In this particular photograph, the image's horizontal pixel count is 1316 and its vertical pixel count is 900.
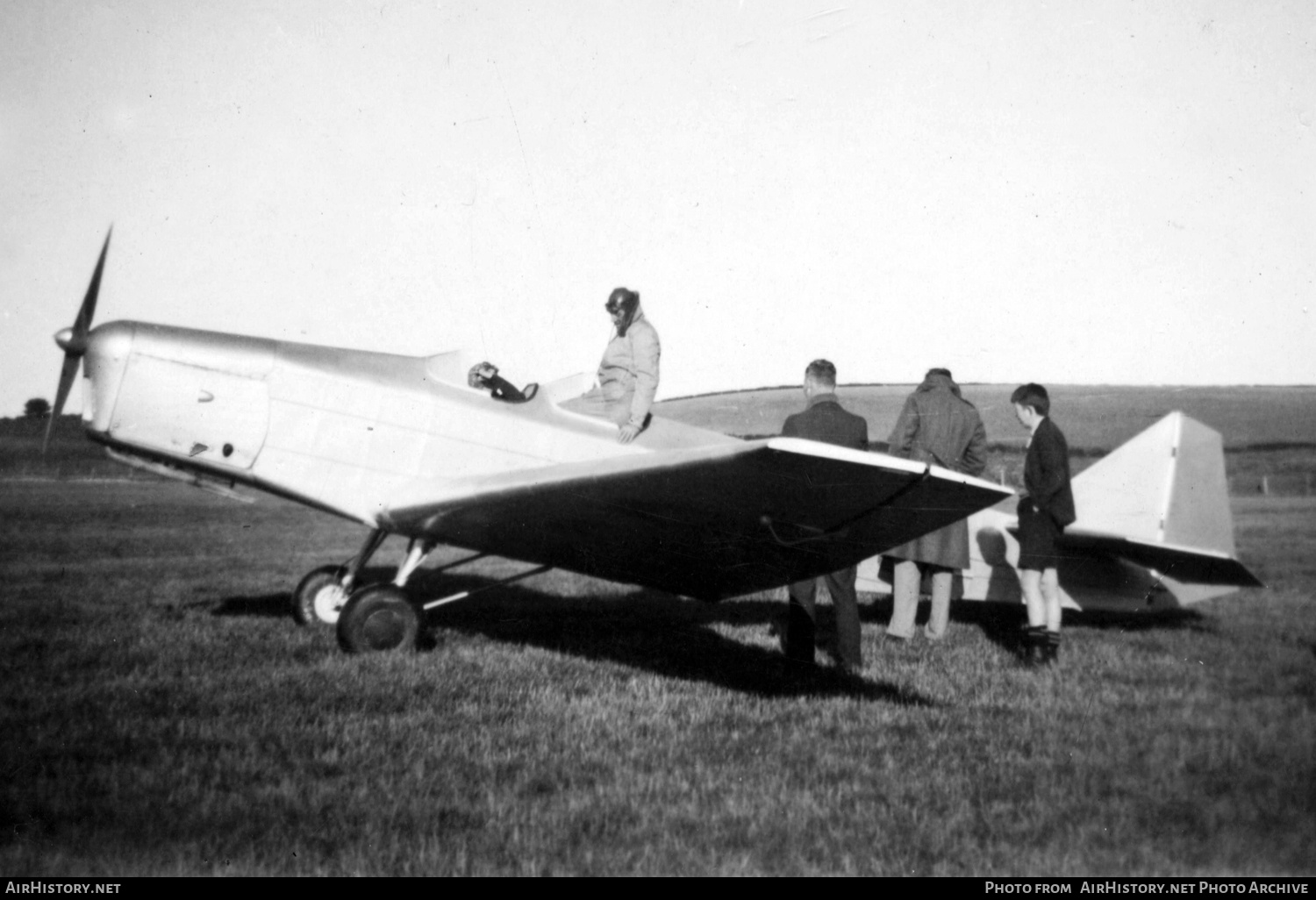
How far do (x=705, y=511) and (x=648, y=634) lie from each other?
2.84m

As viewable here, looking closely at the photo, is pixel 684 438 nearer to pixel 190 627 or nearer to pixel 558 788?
pixel 558 788

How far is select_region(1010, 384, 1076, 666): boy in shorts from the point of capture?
18.3 ft

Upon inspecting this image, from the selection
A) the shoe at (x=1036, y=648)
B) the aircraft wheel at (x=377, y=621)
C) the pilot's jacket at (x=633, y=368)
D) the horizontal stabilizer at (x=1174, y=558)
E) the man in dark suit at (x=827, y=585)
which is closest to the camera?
the aircraft wheel at (x=377, y=621)

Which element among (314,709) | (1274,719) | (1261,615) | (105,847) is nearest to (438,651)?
(314,709)

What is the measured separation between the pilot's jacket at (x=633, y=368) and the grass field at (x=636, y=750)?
163 centimetres

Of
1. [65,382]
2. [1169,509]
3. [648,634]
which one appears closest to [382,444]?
[65,382]

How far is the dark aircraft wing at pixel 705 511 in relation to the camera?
3355mm

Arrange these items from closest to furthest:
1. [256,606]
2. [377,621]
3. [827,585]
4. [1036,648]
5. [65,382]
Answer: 1. [377,621]
2. [827,585]
3. [1036,648]
4. [65,382]
5. [256,606]

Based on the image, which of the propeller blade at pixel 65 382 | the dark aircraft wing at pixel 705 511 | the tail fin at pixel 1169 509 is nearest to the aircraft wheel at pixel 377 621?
the dark aircraft wing at pixel 705 511

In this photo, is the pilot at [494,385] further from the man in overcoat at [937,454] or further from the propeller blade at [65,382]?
the man in overcoat at [937,454]

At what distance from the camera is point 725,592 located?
5.18 metres

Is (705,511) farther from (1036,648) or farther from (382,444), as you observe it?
(1036,648)

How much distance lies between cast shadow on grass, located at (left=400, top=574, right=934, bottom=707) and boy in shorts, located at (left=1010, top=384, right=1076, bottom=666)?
1.28 meters

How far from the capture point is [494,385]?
227 inches
